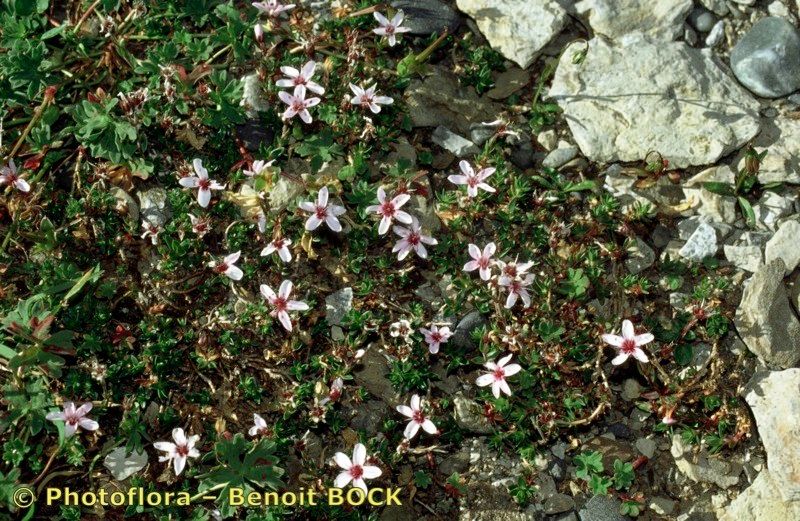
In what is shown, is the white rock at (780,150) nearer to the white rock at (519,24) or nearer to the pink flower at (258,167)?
the white rock at (519,24)

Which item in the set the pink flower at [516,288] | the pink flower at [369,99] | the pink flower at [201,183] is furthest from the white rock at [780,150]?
the pink flower at [201,183]

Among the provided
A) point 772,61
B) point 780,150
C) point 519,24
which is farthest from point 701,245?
point 519,24

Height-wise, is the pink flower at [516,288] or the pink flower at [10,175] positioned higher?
the pink flower at [10,175]

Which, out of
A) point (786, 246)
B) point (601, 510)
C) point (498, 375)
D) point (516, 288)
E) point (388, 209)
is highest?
point (388, 209)

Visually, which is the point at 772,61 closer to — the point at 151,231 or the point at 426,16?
the point at 426,16

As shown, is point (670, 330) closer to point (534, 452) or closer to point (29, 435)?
point (534, 452)
